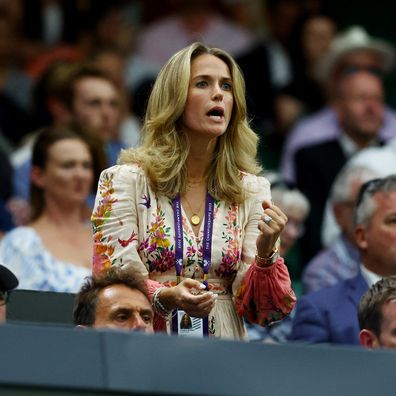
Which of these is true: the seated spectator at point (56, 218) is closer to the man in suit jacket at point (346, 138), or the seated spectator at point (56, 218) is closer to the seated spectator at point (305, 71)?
the man in suit jacket at point (346, 138)

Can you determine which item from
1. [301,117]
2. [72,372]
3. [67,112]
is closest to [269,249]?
[72,372]

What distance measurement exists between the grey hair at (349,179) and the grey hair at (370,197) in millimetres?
1225

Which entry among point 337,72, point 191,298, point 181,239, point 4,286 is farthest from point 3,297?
point 337,72

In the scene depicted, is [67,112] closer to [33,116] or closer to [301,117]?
[33,116]

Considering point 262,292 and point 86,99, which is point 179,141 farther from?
point 86,99

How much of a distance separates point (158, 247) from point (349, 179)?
123 inches

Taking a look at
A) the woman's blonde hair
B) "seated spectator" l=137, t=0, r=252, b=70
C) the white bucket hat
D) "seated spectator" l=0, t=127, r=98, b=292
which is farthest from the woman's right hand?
"seated spectator" l=137, t=0, r=252, b=70

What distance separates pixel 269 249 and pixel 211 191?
40 cm

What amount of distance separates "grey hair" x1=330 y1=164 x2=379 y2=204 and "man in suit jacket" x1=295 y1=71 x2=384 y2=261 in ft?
3.32

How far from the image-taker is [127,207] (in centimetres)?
618

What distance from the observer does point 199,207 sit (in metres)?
6.27

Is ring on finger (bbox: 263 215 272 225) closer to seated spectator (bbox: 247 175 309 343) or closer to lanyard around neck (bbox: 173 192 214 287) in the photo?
lanyard around neck (bbox: 173 192 214 287)

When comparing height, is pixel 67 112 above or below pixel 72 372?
above

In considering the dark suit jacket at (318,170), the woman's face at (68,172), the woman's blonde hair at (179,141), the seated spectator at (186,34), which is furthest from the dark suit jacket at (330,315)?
the seated spectator at (186,34)
